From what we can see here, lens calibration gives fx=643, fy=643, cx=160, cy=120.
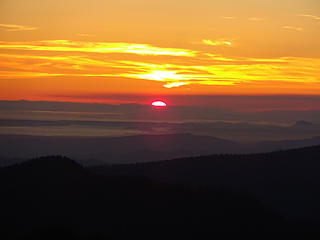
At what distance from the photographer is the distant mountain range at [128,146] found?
212ft

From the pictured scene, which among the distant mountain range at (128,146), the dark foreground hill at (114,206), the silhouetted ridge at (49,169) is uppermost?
the distant mountain range at (128,146)

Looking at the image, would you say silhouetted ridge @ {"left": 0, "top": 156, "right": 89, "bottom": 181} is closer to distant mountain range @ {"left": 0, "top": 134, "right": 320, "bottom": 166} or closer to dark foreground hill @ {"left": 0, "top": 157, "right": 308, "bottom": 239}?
dark foreground hill @ {"left": 0, "top": 157, "right": 308, "bottom": 239}

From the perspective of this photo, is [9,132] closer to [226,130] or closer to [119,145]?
[119,145]

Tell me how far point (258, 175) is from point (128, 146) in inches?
1748

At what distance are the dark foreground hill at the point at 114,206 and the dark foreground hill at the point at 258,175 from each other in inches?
182

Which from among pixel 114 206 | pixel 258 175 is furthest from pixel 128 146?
pixel 114 206

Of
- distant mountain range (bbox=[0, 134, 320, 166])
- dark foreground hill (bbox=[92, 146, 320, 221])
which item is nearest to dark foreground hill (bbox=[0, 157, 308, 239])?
dark foreground hill (bbox=[92, 146, 320, 221])

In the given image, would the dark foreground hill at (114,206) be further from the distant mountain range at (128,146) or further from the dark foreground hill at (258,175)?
the distant mountain range at (128,146)

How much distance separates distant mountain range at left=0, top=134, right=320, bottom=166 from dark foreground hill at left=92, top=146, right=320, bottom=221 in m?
26.3

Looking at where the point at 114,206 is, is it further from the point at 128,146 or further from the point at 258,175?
the point at 128,146

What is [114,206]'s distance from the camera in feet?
70.7

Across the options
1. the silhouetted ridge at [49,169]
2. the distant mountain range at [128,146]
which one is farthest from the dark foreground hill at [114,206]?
the distant mountain range at [128,146]

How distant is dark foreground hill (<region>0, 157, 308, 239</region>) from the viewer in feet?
66.0

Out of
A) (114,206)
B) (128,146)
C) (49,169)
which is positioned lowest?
(114,206)
